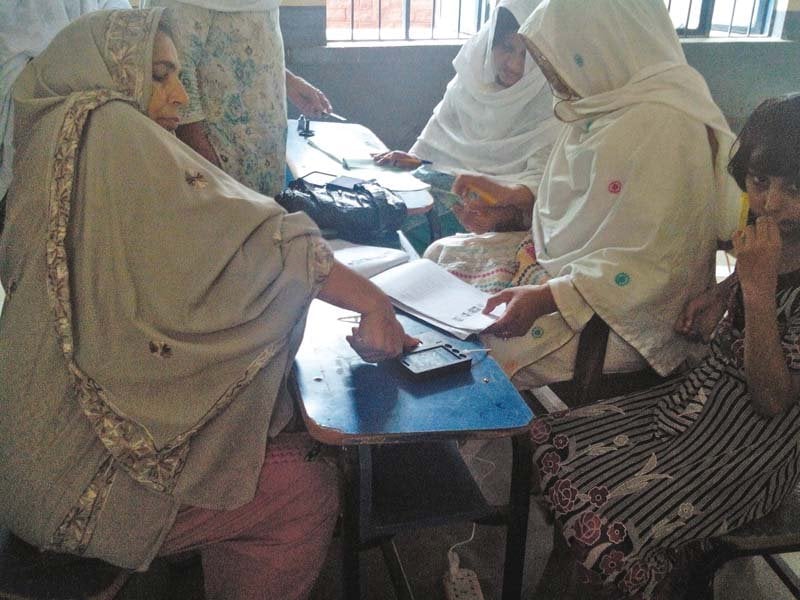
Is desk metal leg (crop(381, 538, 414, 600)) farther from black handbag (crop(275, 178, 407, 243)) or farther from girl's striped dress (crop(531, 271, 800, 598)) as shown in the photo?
black handbag (crop(275, 178, 407, 243))

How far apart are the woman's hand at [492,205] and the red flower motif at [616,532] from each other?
1.12m

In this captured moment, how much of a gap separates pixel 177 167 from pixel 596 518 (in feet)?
3.12

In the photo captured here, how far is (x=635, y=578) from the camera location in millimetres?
1321

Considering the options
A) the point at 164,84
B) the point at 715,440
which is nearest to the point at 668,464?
the point at 715,440

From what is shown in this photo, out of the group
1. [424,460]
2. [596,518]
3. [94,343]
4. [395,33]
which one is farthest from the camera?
[395,33]

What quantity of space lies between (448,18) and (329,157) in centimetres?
255

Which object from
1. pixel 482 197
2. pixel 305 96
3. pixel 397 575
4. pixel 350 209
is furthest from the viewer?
pixel 305 96

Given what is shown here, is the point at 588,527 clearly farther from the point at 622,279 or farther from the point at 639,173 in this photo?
the point at 639,173

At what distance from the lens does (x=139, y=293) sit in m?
1.07

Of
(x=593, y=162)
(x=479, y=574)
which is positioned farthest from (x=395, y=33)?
(x=479, y=574)

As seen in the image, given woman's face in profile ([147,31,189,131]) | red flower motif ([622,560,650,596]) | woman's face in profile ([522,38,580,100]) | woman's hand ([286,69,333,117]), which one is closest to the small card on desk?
red flower motif ([622,560,650,596])

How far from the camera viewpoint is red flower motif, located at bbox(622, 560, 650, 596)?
1314 mm

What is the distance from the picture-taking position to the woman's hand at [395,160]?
8.70 ft

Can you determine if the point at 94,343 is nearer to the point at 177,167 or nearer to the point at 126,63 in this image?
the point at 177,167
